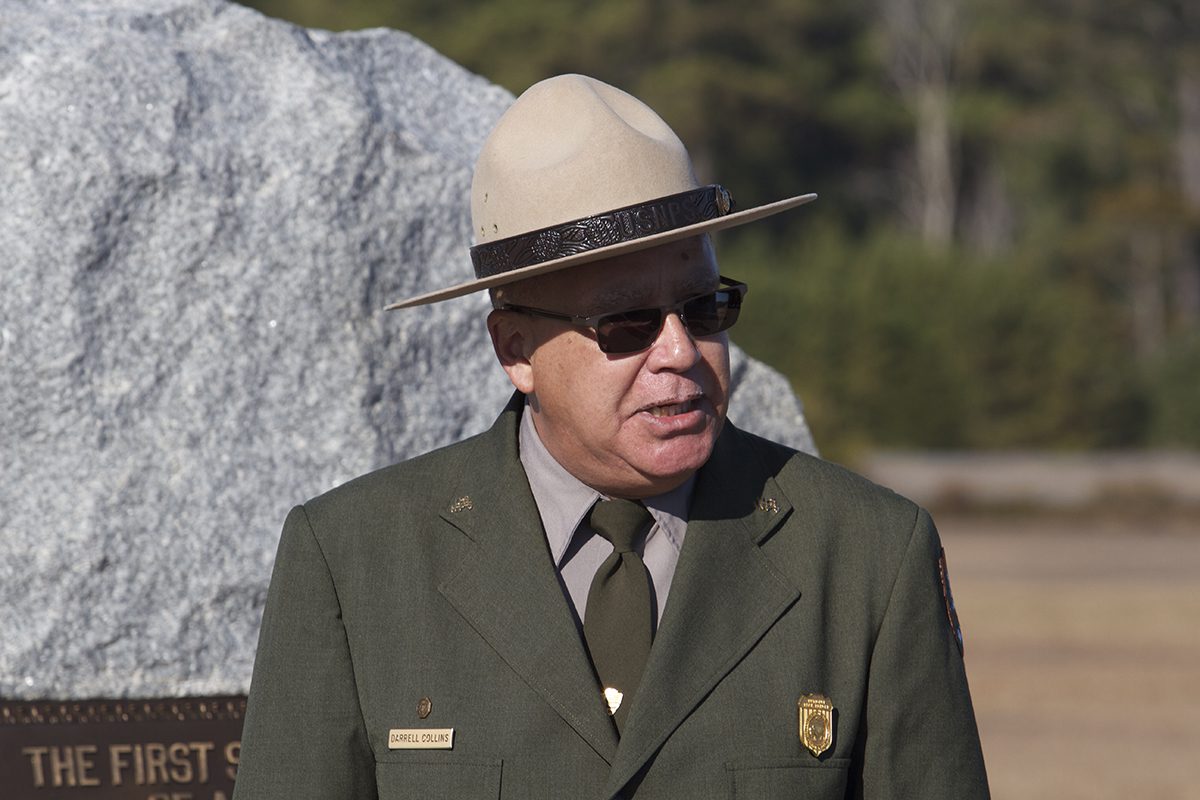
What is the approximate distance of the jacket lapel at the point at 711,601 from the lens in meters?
2.28

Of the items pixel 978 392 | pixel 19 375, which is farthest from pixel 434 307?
pixel 978 392

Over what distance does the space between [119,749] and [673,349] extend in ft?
4.99

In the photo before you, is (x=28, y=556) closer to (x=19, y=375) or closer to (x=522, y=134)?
(x=19, y=375)

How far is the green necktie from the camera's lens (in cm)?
233

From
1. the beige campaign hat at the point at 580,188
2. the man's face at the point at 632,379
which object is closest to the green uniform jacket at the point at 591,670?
the man's face at the point at 632,379

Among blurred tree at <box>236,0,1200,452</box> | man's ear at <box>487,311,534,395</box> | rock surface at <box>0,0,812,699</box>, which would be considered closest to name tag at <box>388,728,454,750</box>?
man's ear at <box>487,311,534,395</box>

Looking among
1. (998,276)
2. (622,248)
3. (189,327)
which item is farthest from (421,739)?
(998,276)

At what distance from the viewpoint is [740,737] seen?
2.30 m

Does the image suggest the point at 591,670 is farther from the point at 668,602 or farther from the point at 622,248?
the point at 622,248

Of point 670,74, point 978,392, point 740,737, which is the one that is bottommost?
point 740,737

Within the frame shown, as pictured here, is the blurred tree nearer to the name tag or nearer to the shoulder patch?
the shoulder patch

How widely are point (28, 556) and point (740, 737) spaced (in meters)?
1.65

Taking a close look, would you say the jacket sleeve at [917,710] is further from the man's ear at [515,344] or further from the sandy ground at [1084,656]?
the sandy ground at [1084,656]

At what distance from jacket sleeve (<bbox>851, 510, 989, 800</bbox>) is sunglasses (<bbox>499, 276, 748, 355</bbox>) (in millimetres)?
393
